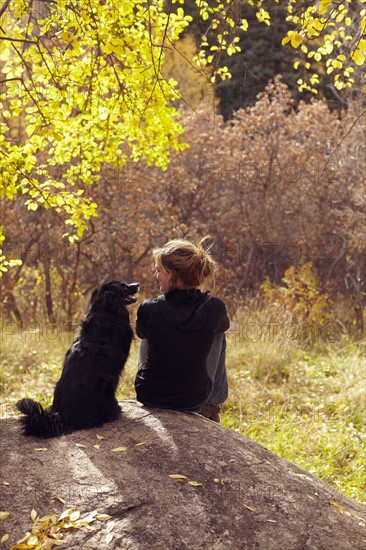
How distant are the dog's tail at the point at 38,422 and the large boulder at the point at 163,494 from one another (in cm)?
7

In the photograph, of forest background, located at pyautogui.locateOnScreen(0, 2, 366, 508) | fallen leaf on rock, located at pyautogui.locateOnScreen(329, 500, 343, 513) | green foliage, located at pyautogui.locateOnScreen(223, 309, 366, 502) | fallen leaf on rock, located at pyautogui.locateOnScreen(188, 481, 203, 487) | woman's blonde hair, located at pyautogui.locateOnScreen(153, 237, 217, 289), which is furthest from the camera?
forest background, located at pyautogui.locateOnScreen(0, 2, 366, 508)

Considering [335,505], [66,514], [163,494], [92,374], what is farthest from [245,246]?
[66,514]

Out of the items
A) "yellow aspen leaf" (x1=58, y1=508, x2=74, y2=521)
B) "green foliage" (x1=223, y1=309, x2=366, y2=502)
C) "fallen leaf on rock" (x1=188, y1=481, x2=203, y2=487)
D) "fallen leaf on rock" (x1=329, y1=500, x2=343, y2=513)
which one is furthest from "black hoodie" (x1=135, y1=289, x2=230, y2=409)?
"green foliage" (x1=223, y1=309, x2=366, y2=502)

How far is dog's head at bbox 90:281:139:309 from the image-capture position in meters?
4.25

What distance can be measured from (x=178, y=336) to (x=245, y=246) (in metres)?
7.89

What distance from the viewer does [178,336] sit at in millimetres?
4238

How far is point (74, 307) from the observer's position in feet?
34.5

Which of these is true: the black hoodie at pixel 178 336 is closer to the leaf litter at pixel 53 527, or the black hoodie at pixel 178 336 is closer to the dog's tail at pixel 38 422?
the dog's tail at pixel 38 422

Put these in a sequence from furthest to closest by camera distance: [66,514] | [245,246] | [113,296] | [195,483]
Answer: [245,246]
[113,296]
[195,483]
[66,514]

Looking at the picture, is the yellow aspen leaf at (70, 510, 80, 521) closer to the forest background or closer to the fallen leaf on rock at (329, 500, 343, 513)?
the fallen leaf on rock at (329, 500, 343, 513)

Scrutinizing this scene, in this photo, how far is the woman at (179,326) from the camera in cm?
423

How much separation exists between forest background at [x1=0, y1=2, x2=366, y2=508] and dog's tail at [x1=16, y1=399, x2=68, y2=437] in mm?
3485

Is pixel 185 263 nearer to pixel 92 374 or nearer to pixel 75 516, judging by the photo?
pixel 92 374

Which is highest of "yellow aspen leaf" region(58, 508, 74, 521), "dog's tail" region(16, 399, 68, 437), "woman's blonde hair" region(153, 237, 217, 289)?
"woman's blonde hair" region(153, 237, 217, 289)
